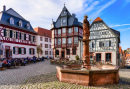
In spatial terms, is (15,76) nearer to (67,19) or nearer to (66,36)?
(66,36)

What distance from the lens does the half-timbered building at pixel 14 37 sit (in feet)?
61.1

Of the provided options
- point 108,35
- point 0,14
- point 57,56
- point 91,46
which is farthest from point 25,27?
point 108,35

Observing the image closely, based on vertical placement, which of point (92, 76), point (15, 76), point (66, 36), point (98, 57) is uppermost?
point (66, 36)

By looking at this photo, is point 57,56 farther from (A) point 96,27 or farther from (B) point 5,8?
(B) point 5,8

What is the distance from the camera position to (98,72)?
18.7ft

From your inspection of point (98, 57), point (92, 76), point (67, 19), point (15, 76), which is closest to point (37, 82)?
point (15, 76)

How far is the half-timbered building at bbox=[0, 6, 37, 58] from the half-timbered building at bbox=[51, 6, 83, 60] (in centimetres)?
653

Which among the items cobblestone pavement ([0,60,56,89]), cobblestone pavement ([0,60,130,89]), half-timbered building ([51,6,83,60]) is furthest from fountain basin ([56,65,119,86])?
half-timbered building ([51,6,83,60])

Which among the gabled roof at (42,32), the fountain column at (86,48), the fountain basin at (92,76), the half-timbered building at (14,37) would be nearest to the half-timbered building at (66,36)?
the half-timbered building at (14,37)

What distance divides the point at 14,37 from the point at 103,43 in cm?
1922

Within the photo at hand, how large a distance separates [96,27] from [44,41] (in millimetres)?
23771

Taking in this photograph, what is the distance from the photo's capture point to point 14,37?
2073 cm

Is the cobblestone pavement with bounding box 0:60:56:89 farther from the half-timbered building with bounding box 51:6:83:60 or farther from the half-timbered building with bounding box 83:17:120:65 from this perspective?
the half-timbered building with bounding box 51:6:83:60

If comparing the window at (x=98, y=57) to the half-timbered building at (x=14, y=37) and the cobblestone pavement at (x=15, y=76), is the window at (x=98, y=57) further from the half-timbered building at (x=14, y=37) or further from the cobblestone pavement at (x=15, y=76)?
the half-timbered building at (x=14, y=37)
